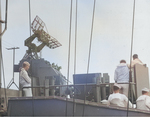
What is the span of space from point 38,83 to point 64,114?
8.77 ft

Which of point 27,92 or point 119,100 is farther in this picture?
point 27,92

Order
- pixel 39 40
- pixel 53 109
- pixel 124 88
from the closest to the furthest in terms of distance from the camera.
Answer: pixel 53 109, pixel 124 88, pixel 39 40

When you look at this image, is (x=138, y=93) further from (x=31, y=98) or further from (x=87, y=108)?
(x=31, y=98)

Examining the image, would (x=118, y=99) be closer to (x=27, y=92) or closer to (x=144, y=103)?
(x=144, y=103)

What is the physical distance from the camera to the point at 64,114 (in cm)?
671

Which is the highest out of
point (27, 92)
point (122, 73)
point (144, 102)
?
point (122, 73)

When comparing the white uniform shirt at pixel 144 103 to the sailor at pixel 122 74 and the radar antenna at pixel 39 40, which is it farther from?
the radar antenna at pixel 39 40

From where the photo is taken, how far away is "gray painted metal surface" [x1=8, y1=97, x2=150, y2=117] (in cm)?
675

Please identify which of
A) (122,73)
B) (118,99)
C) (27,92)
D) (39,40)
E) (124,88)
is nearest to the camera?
(118,99)

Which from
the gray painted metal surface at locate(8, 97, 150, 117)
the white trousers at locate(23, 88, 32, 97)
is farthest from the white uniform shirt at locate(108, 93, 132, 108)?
the white trousers at locate(23, 88, 32, 97)

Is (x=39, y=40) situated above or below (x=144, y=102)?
above

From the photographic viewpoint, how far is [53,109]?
6.78 meters

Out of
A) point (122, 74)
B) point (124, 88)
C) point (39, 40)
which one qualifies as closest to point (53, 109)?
point (124, 88)

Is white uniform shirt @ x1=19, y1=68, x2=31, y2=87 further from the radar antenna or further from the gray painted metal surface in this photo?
the radar antenna
